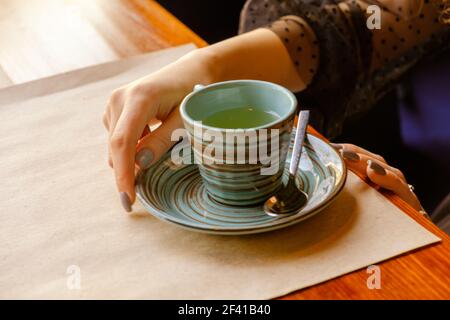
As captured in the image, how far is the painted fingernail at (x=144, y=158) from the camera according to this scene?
2.25 ft

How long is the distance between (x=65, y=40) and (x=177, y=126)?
0.50 meters

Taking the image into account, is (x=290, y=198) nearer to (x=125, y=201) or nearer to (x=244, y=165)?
(x=244, y=165)

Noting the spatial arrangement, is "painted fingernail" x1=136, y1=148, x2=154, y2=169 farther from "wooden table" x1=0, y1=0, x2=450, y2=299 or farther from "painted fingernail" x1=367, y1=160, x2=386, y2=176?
"wooden table" x1=0, y1=0, x2=450, y2=299

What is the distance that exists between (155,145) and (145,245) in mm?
145

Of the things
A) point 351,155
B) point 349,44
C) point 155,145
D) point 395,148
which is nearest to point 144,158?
point 155,145

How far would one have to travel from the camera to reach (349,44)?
100 centimetres

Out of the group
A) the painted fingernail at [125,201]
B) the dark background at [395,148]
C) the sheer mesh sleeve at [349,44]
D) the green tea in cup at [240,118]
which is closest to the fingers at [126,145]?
the painted fingernail at [125,201]

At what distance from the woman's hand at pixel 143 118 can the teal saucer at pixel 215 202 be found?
0.02 m

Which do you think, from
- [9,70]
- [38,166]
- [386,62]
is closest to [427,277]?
[38,166]

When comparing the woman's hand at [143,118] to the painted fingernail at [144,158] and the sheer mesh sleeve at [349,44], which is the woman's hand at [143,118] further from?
the sheer mesh sleeve at [349,44]

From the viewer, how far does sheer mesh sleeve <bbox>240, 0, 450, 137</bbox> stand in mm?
979

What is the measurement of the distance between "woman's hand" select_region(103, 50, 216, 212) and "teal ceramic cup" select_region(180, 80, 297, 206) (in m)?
0.10

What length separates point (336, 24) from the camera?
987 mm
